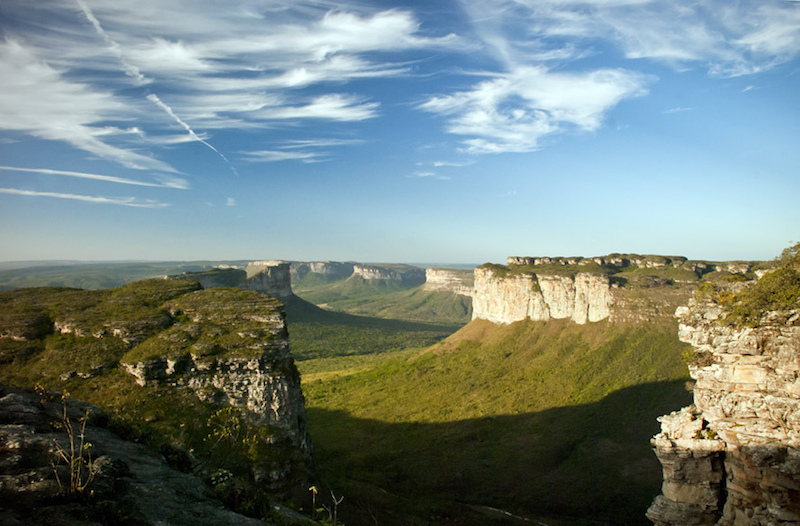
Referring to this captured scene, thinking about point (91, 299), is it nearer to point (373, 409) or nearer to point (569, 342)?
point (373, 409)

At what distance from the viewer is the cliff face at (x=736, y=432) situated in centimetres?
1166

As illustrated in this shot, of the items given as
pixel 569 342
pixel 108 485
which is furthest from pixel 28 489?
pixel 569 342

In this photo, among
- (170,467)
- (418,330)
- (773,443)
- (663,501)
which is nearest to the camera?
(170,467)

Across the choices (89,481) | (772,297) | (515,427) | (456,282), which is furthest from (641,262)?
(456,282)

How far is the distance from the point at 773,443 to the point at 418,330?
11348cm

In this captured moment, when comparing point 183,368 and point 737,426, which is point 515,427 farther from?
point 183,368

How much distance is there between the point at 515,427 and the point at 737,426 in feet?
99.2

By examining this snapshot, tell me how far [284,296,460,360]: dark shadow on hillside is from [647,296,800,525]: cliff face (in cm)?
8035

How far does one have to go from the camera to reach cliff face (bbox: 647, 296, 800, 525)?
11.7 metres

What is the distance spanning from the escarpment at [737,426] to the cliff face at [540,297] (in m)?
43.9

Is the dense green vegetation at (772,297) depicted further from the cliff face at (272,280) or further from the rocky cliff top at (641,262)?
the cliff face at (272,280)

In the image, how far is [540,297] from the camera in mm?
64625

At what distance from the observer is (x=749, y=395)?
40.8ft

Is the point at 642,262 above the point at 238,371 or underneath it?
above
